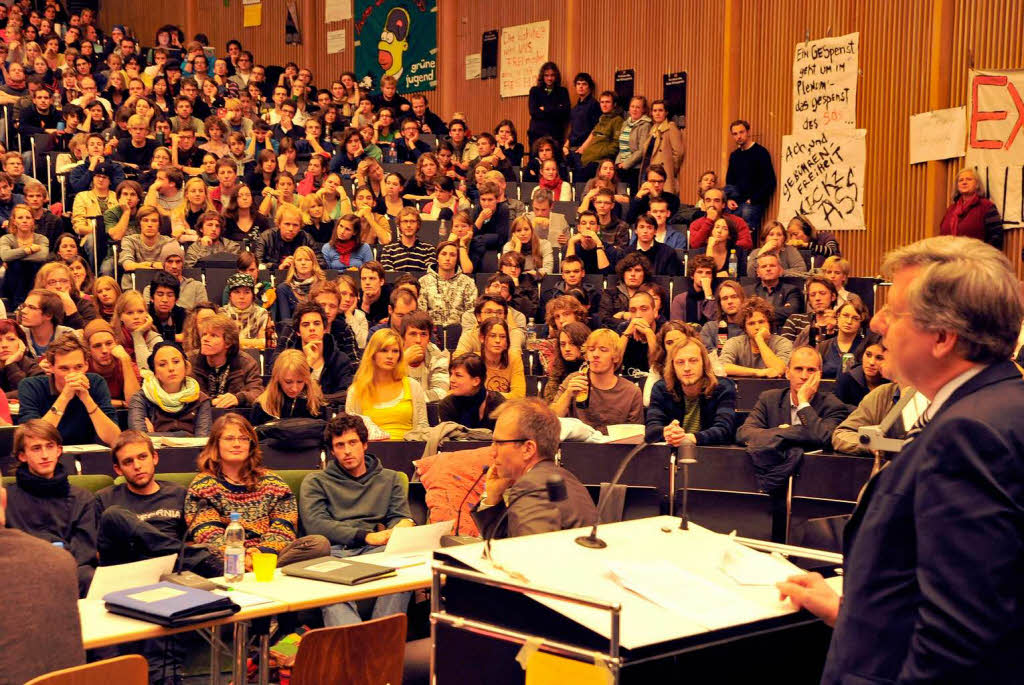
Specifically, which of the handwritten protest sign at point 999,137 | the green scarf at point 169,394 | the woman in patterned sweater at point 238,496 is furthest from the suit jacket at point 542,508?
the handwritten protest sign at point 999,137

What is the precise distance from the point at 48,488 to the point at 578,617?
9.36ft

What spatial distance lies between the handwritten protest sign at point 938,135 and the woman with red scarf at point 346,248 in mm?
4816

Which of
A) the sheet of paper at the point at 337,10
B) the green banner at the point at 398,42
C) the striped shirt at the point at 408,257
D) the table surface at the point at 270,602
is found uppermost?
the sheet of paper at the point at 337,10

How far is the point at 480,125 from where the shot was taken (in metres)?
15.5

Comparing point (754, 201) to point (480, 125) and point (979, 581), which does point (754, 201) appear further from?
point (979, 581)

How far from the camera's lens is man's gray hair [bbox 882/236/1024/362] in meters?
1.68

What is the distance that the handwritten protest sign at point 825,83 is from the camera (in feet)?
35.5

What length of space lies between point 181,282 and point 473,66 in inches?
320

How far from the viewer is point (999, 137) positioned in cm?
939

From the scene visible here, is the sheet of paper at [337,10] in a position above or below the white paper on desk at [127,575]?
above

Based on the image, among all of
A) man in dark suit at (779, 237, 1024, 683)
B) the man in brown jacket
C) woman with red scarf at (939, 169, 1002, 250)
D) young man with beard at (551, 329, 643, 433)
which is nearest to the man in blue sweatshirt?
the man in brown jacket

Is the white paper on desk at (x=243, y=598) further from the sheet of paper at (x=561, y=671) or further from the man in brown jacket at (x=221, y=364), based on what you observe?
the man in brown jacket at (x=221, y=364)

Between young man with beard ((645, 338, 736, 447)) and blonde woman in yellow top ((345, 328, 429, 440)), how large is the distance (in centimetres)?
123

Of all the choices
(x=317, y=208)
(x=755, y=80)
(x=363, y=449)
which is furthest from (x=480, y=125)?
(x=363, y=449)
